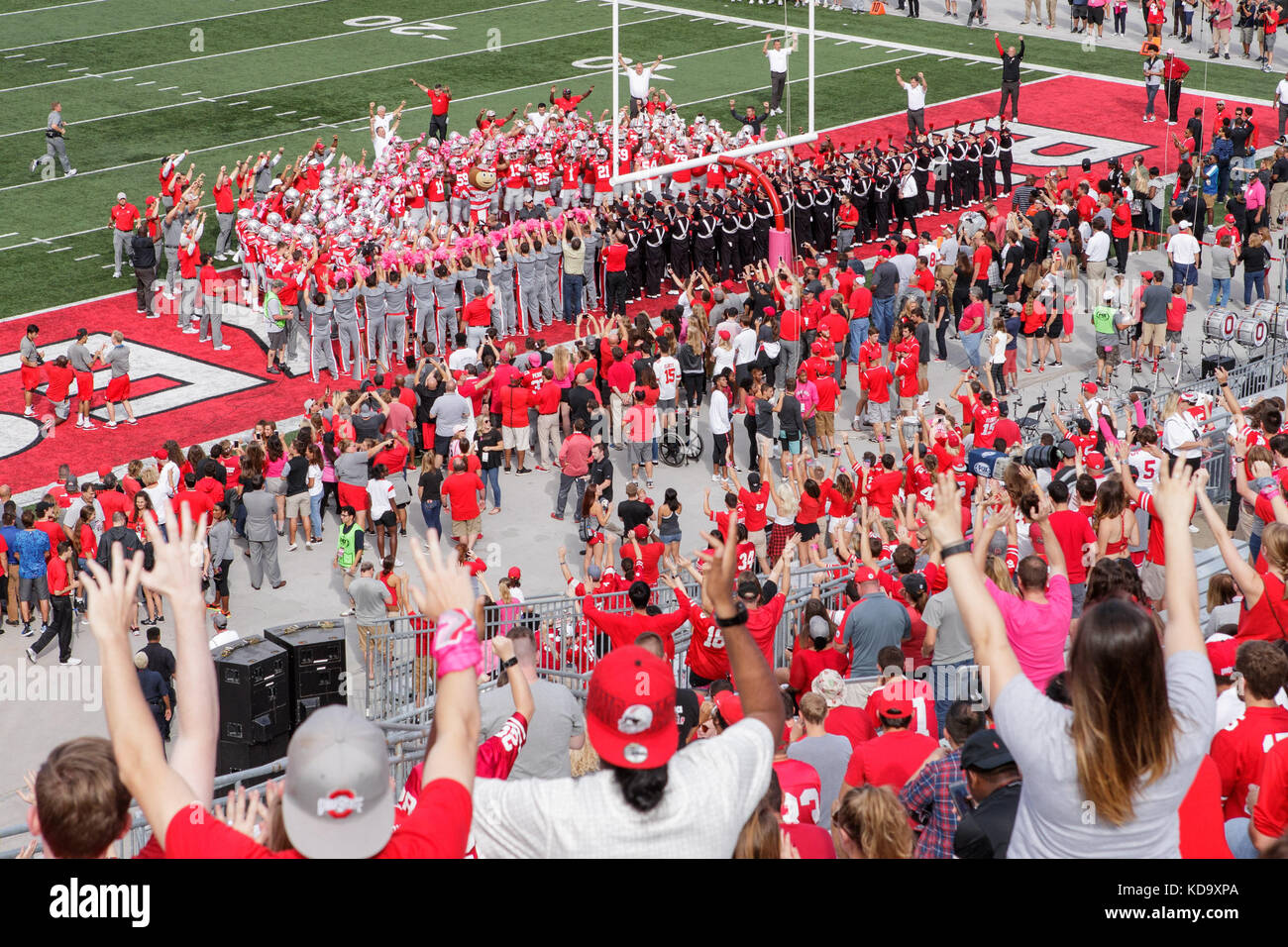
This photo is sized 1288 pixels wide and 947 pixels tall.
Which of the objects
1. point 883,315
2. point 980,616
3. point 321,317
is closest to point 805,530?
point 883,315

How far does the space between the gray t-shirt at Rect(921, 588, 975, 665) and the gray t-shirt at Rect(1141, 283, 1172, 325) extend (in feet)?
34.7

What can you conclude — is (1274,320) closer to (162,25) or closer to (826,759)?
(826,759)

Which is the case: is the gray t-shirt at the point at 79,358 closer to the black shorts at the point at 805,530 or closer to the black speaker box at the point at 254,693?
the black speaker box at the point at 254,693

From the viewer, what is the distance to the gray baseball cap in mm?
2984

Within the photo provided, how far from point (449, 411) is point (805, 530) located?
4.02 m

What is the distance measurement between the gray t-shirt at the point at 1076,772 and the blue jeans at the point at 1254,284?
1841cm

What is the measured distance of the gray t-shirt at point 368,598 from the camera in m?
12.9

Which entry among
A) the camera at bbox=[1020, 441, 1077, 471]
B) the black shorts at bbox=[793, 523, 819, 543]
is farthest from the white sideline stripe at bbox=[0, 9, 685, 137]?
the camera at bbox=[1020, 441, 1077, 471]

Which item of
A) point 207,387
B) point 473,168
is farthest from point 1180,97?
point 207,387

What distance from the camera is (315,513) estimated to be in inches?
604

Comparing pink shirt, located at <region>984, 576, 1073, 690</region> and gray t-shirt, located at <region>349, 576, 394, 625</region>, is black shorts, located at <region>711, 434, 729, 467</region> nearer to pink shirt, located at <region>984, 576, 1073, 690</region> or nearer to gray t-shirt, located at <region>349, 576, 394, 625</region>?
gray t-shirt, located at <region>349, 576, 394, 625</region>

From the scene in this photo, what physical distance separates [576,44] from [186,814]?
111 ft

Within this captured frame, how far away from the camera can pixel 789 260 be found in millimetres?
23047
